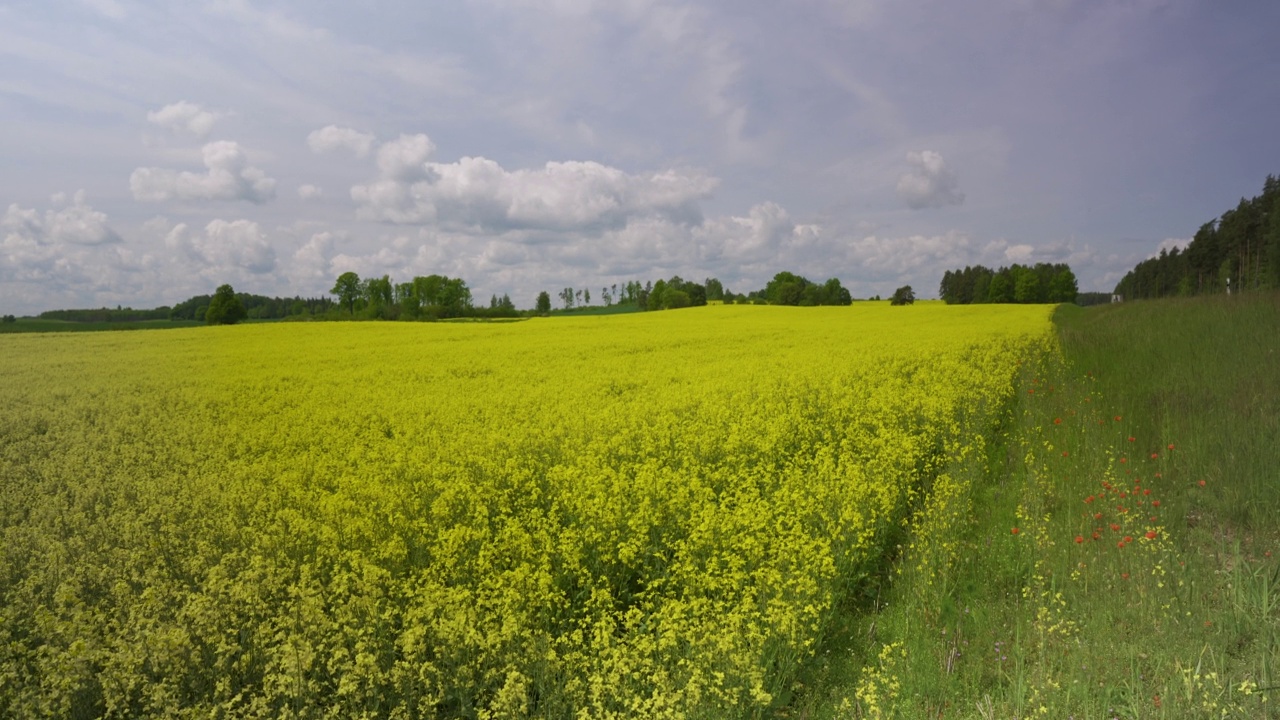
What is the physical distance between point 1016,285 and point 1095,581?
302ft

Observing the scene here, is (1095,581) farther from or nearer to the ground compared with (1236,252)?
nearer to the ground

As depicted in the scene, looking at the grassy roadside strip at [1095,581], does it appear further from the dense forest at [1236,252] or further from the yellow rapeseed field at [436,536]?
the dense forest at [1236,252]

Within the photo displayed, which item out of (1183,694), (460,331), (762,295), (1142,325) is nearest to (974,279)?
(762,295)

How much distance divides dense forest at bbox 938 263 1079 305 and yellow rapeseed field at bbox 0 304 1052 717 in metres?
81.0

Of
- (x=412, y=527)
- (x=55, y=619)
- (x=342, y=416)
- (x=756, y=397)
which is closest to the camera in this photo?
(x=55, y=619)

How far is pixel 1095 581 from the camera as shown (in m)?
5.59

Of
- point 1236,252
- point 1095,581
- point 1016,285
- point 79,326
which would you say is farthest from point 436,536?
point 1016,285

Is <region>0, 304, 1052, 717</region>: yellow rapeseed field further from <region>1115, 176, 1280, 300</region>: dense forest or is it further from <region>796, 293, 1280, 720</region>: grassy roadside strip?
<region>1115, 176, 1280, 300</region>: dense forest

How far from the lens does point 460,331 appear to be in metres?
25.8

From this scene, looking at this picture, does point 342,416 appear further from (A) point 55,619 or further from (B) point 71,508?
(A) point 55,619

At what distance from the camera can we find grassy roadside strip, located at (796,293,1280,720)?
4.15 meters

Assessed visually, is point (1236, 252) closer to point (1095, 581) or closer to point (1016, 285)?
point (1016, 285)

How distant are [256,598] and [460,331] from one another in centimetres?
2203

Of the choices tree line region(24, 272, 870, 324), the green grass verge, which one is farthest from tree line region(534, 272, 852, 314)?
Answer: the green grass verge
